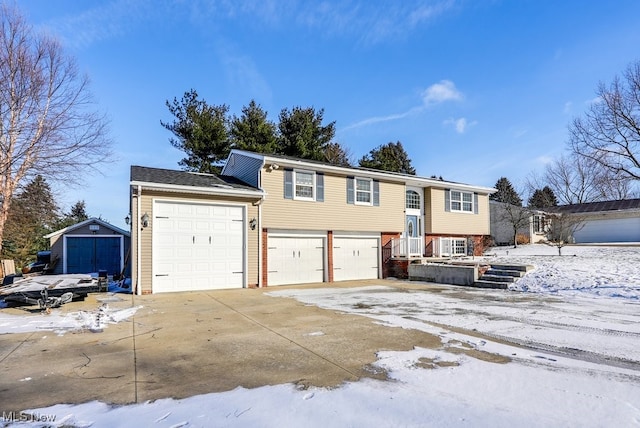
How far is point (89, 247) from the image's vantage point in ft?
57.7

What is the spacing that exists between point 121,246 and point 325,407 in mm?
17868

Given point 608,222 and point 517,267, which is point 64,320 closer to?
point 517,267

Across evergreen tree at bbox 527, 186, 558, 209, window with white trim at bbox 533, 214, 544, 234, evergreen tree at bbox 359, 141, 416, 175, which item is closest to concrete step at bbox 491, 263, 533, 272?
window with white trim at bbox 533, 214, 544, 234

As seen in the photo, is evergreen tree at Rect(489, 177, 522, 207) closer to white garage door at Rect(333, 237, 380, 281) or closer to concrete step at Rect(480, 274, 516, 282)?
white garage door at Rect(333, 237, 380, 281)

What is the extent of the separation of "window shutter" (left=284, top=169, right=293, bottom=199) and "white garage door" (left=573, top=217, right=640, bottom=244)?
28.5 m

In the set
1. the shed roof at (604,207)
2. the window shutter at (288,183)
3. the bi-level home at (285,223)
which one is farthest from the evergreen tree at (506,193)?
the window shutter at (288,183)

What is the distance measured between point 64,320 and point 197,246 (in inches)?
207

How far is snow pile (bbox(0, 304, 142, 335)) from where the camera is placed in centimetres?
A: 651

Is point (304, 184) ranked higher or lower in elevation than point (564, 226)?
higher

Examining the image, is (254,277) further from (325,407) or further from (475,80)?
(475,80)

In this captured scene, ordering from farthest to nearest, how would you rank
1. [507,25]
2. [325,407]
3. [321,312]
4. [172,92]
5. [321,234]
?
[172,92] < [321,234] < [507,25] < [321,312] < [325,407]

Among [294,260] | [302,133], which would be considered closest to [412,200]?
[294,260]

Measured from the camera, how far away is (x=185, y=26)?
39.5 feet

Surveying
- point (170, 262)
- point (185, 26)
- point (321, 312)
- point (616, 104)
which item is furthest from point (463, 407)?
point (616, 104)
